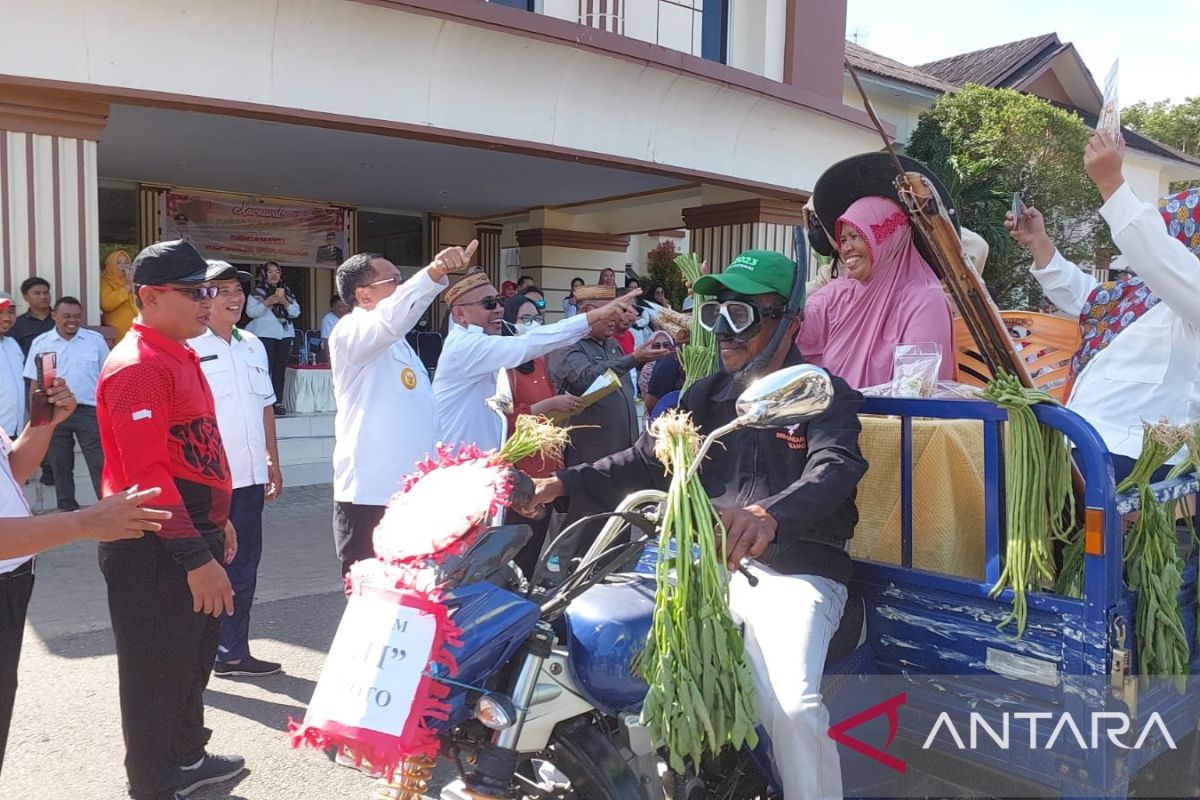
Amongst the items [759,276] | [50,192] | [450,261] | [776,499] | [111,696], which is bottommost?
[111,696]

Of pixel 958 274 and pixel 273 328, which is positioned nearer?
pixel 958 274

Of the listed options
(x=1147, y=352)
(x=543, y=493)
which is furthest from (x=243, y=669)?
(x=1147, y=352)

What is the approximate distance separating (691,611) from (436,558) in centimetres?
55

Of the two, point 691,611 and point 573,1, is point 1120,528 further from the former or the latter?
point 573,1

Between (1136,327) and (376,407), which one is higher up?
(1136,327)

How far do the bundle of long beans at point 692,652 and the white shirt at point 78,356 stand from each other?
21.9 ft

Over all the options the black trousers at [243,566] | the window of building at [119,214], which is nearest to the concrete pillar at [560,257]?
the window of building at [119,214]

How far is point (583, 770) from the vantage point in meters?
2.03

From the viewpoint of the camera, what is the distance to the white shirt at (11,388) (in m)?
6.59

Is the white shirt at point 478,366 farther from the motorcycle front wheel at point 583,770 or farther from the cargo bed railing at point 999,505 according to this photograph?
the motorcycle front wheel at point 583,770

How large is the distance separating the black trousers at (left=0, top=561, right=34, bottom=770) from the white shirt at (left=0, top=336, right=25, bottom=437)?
4.68m

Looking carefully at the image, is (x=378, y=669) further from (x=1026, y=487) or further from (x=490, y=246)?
(x=490, y=246)

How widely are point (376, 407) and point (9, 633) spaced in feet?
5.68

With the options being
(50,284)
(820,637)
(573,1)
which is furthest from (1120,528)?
(573,1)
